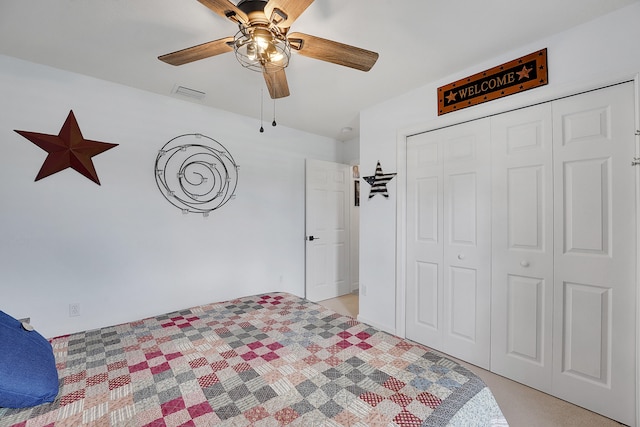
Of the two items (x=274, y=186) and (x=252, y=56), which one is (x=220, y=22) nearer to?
(x=252, y=56)

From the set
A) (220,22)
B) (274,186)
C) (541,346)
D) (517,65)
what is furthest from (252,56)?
(541,346)

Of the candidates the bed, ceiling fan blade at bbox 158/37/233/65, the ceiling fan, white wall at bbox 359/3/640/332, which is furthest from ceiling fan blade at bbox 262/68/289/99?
the bed

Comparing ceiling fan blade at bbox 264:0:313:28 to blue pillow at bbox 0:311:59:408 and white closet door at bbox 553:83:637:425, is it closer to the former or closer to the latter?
blue pillow at bbox 0:311:59:408

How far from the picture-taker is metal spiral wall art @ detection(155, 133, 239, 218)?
111 inches

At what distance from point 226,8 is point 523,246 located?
234cm

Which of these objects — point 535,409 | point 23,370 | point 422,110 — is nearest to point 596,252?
point 535,409

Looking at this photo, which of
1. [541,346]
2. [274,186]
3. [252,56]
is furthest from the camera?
[274,186]

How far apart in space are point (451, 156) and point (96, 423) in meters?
2.67

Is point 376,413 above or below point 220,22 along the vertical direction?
below

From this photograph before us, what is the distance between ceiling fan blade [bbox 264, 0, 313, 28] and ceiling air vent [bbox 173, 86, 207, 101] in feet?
5.58

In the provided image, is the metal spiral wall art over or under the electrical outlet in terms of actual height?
over

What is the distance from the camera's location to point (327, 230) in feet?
13.4

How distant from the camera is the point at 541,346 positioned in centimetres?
195

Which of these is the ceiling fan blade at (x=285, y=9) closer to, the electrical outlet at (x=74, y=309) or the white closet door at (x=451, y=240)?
the white closet door at (x=451, y=240)
